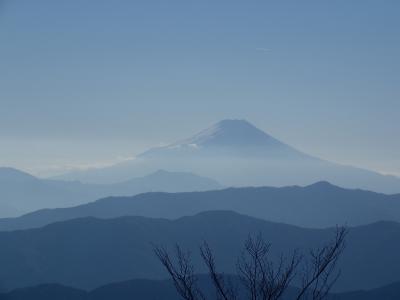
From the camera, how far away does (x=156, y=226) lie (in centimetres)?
12156

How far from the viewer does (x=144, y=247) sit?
11138 cm

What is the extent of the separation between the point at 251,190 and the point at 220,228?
72.5 metres

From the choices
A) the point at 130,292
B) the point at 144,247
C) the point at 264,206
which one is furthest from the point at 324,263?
the point at 264,206

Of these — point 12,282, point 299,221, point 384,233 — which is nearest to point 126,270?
point 12,282

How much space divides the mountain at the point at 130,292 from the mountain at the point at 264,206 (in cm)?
8262

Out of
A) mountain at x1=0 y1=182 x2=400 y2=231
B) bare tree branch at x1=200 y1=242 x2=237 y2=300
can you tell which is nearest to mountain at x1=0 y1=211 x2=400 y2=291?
mountain at x1=0 y1=182 x2=400 y2=231

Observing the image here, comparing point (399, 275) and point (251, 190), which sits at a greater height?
point (251, 190)

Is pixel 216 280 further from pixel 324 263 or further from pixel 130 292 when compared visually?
pixel 130 292

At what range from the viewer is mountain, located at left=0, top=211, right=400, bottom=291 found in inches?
3866

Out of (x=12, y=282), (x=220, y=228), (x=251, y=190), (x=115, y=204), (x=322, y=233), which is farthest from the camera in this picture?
(x=251, y=190)

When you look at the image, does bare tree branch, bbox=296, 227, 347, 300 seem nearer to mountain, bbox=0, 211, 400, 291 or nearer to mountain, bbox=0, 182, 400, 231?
mountain, bbox=0, 211, 400, 291

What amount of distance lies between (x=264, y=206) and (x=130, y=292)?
116 metres

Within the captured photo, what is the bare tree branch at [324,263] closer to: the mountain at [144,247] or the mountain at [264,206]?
the mountain at [144,247]

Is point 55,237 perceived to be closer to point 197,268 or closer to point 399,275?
point 197,268
